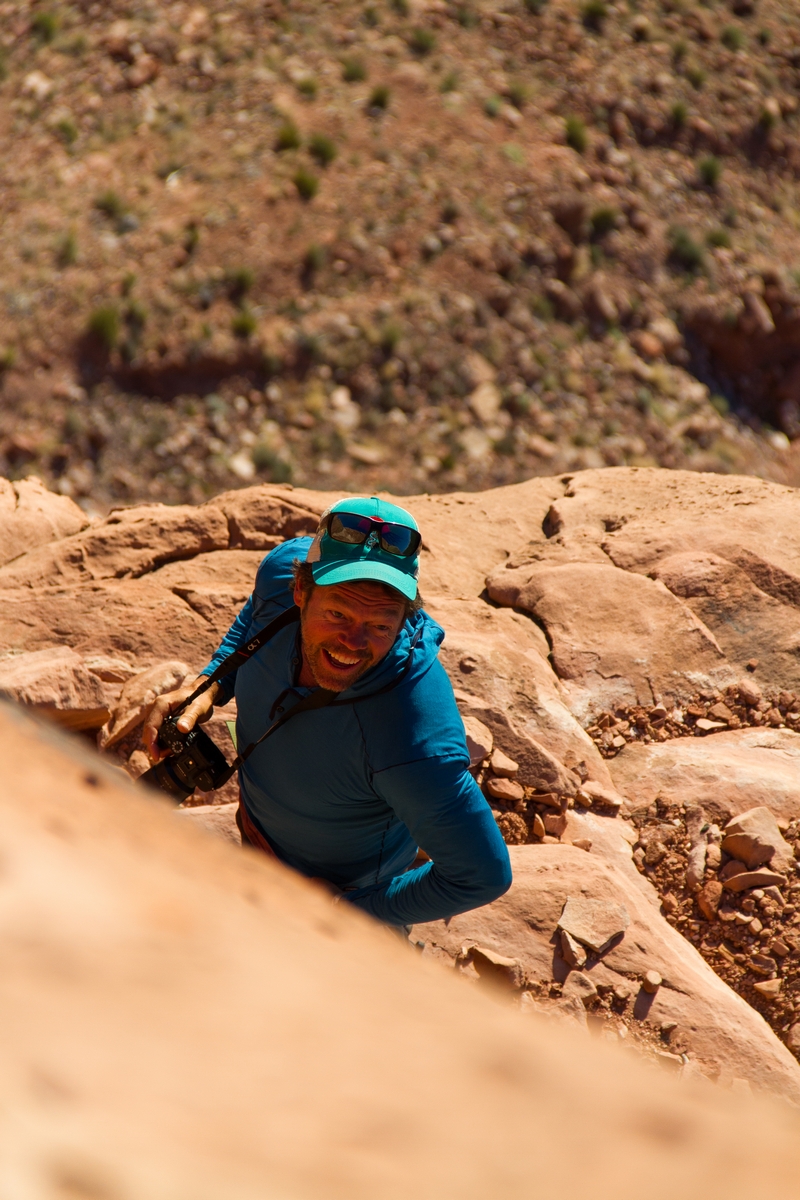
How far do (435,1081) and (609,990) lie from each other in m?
2.70

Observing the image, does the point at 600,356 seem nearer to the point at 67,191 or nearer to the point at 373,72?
the point at 373,72

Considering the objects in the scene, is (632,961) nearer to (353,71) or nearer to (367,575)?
(367,575)

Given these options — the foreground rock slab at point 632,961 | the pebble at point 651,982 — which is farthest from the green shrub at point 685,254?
the pebble at point 651,982

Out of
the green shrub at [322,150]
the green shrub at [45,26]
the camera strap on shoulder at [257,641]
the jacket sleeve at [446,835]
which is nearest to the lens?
the jacket sleeve at [446,835]

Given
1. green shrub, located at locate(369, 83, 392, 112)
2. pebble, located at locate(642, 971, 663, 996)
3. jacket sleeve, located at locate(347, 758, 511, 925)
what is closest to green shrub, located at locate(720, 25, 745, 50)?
green shrub, located at locate(369, 83, 392, 112)

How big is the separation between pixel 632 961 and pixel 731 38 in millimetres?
18888

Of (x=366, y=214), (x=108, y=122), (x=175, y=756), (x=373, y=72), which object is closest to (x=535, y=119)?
(x=373, y=72)

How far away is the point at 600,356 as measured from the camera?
13477mm

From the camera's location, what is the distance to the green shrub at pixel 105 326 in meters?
11.5

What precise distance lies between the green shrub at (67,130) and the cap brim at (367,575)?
13.8 meters

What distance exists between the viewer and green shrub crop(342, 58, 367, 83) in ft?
47.0

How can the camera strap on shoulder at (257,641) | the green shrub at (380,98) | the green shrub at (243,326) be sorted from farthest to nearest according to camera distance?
the green shrub at (380,98) → the green shrub at (243,326) → the camera strap on shoulder at (257,641)

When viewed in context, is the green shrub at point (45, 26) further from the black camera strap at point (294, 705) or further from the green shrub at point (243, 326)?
the black camera strap at point (294, 705)

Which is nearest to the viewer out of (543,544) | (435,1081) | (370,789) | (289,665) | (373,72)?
(435,1081)
